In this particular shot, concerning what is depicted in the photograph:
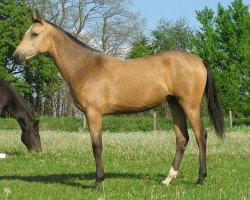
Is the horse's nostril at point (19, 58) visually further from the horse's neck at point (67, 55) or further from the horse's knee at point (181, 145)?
the horse's knee at point (181, 145)

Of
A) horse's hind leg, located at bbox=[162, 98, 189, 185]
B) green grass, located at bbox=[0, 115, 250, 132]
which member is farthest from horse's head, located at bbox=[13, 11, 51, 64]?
green grass, located at bbox=[0, 115, 250, 132]

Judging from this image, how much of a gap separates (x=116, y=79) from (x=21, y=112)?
8013 mm

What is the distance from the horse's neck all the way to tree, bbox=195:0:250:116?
37.0 metres

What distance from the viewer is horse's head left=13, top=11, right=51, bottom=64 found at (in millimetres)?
9109

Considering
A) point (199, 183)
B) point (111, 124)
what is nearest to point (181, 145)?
point (199, 183)

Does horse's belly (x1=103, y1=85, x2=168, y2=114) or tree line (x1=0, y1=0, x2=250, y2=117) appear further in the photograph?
tree line (x1=0, y1=0, x2=250, y2=117)

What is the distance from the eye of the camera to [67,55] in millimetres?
9320

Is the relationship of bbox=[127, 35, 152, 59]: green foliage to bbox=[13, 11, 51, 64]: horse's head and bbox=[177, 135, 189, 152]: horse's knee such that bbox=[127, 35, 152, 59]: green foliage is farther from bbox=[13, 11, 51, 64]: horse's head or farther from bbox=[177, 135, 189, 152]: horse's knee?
bbox=[13, 11, 51, 64]: horse's head

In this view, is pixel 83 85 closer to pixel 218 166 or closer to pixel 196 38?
pixel 218 166

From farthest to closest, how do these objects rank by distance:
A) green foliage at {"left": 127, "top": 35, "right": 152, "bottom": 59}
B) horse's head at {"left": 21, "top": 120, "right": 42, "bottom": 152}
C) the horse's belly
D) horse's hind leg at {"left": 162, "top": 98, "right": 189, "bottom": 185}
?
green foliage at {"left": 127, "top": 35, "right": 152, "bottom": 59} < horse's head at {"left": 21, "top": 120, "right": 42, "bottom": 152} < horse's hind leg at {"left": 162, "top": 98, "right": 189, "bottom": 185} < the horse's belly

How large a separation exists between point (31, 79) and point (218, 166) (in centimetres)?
4363

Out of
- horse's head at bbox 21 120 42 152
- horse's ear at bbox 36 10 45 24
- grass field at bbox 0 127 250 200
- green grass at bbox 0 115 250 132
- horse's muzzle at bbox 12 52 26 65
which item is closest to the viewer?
grass field at bbox 0 127 250 200

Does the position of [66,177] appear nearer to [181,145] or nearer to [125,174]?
[125,174]

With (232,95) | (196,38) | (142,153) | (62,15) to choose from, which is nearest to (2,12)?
(62,15)
